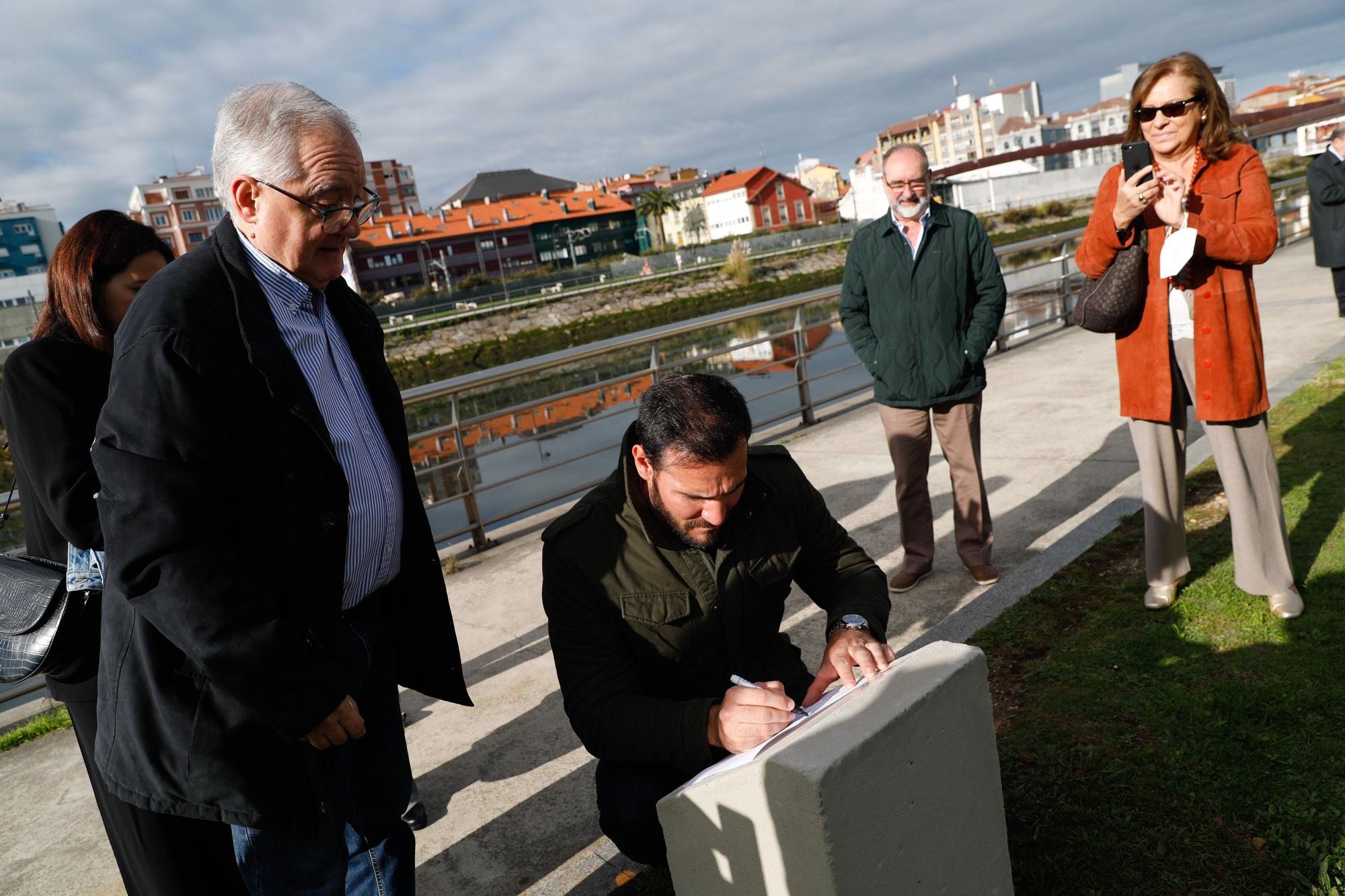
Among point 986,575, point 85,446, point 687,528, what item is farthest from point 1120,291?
point 85,446

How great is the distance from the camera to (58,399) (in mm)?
1856

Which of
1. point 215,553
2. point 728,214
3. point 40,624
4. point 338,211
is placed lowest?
point 40,624

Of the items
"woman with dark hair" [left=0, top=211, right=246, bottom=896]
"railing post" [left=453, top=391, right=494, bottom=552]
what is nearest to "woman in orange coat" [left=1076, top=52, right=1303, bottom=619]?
"woman with dark hair" [left=0, top=211, right=246, bottom=896]

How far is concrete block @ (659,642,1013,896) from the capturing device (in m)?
1.45

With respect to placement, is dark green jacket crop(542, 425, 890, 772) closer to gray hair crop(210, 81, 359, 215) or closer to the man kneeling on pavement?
the man kneeling on pavement

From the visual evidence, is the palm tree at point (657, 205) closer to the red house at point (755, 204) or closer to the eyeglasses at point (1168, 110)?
the red house at point (755, 204)

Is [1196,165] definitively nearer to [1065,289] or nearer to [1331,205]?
[1331,205]

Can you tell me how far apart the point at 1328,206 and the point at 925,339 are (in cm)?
509

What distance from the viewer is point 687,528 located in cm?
199

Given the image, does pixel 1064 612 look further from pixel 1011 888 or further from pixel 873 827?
pixel 873 827

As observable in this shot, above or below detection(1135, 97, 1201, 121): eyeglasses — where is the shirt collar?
below

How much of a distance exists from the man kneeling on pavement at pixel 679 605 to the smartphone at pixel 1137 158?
1.70 m

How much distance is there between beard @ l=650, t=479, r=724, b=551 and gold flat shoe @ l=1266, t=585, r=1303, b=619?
88.1 inches

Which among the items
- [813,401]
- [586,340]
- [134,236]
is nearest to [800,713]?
[134,236]
